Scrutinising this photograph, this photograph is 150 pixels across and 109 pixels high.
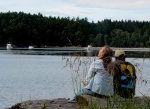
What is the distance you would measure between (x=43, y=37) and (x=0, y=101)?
124834 millimetres

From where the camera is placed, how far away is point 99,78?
7.64 metres

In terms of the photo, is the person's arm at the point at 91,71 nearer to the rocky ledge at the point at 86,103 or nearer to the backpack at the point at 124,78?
the rocky ledge at the point at 86,103

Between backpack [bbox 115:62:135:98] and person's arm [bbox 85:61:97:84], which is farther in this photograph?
person's arm [bbox 85:61:97:84]

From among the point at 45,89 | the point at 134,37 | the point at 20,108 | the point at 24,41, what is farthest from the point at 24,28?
the point at 20,108

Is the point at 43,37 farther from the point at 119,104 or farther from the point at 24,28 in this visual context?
the point at 119,104

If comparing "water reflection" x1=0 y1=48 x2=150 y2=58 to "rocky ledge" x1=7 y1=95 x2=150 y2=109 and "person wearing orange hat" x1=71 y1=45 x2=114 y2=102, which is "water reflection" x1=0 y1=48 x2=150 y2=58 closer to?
"person wearing orange hat" x1=71 y1=45 x2=114 y2=102

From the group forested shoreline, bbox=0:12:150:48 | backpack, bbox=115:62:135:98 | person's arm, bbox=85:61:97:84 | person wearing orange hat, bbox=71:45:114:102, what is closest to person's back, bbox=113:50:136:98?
backpack, bbox=115:62:135:98

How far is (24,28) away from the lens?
443 feet

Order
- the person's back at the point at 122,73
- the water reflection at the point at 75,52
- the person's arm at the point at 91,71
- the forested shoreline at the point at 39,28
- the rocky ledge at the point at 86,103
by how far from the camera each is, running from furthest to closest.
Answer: the forested shoreline at the point at 39,28, the person's arm at the point at 91,71, the person's back at the point at 122,73, the water reflection at the point at 75,52, the rocky ledge at the point at 86,103

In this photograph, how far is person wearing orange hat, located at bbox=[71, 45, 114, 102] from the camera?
7.40 metres

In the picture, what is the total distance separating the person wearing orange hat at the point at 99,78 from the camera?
7.40 metres

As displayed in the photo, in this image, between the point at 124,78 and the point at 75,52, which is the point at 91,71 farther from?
the point at 75,52

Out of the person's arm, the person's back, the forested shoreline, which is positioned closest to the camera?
the person's back

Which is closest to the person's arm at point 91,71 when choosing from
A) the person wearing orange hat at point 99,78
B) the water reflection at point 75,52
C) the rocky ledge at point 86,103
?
the person wearing orange hat at point 99,78
